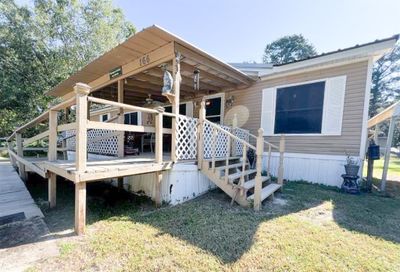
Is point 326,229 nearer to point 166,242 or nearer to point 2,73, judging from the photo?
point 166,242

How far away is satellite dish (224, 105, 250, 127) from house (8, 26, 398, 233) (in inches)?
1.6

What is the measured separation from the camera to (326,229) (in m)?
3.08

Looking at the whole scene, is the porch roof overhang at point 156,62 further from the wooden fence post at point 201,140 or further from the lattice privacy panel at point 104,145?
the lattice privacy panel at point 104,145

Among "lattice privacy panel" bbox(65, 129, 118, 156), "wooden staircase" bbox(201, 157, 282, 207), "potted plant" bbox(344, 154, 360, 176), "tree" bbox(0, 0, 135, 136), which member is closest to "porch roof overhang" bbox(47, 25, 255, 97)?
"lattice privacy panel" bbox(65, 129, 118, 156)

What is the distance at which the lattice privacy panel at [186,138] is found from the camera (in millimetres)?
4199

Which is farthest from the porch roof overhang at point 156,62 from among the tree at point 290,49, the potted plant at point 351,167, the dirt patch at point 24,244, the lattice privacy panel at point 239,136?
the tree at point 290,49

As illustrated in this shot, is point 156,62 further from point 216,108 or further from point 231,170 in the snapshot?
point 216,108

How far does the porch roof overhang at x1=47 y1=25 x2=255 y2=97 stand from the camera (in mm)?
3934

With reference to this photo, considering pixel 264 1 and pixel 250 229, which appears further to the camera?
pixel 264 1

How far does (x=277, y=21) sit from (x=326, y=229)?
35.6ft

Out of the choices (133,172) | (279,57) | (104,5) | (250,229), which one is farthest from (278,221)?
(279,57)

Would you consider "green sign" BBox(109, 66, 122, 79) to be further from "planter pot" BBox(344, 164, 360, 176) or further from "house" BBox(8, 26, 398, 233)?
"planter pot" BBox(344, 164, 360, 176)

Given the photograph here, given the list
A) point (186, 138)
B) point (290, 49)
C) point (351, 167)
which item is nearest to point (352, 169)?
point (351, 167)

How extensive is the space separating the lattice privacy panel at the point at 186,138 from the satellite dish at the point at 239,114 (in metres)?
3.28
